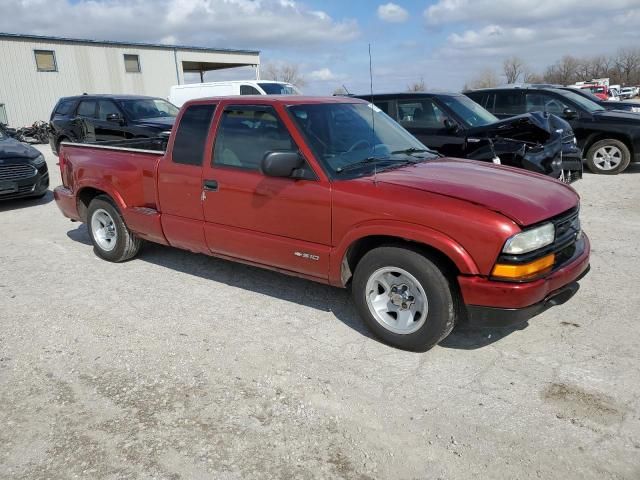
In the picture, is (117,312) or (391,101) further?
(391,101)

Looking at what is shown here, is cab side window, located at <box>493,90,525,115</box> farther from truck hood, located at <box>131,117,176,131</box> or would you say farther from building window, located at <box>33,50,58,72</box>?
building window, located at <box>33,50,58,72</box>

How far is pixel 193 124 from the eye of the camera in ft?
15.3

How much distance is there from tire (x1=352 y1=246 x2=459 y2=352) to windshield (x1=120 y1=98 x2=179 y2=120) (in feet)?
33.9

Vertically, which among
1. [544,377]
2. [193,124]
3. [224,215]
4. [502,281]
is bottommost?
[544,377]

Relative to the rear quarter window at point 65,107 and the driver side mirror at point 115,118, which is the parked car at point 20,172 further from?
the rear quarter window at point 65,107

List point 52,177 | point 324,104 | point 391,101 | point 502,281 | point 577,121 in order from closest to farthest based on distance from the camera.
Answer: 1. point 502,281
2. point 324,104
3. point 391,101
4. point 577,121
5. point 52,177

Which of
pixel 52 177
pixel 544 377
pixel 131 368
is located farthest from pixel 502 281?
pixel 52 177

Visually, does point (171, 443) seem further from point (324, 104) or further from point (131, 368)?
point (324, 104)

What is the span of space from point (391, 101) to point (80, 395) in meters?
7.43

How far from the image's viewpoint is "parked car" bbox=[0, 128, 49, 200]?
8.49 metres

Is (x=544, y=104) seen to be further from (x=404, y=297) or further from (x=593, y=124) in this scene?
(x=404, y=297)

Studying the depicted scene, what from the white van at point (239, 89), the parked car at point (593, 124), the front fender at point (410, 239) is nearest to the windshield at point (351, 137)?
the front fender at point (410, 239)

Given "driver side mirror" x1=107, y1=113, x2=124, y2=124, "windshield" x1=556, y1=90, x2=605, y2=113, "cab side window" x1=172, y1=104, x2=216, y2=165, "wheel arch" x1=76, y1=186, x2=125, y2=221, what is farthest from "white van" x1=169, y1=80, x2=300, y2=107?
"cab side window" x1=172, y1=104, x2=216, y2=165

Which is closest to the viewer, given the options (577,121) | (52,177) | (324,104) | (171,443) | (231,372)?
(171,443)
